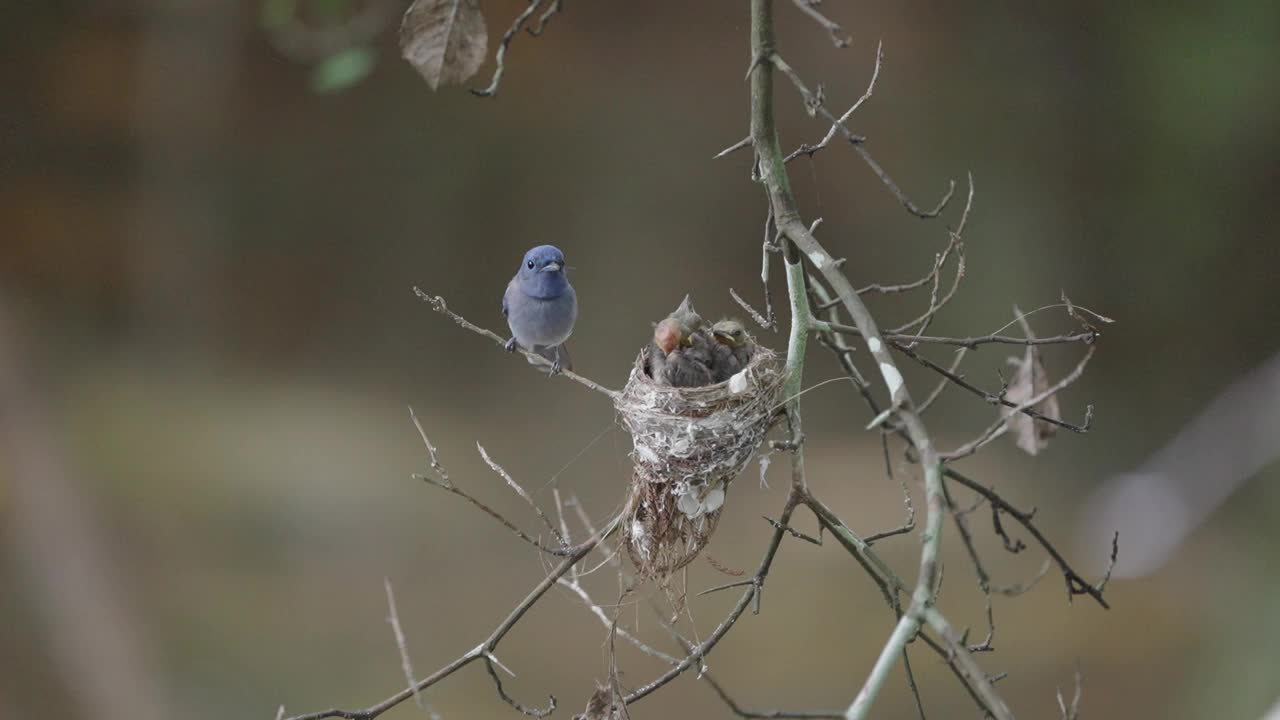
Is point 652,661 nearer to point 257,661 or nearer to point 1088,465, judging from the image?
point 257,661

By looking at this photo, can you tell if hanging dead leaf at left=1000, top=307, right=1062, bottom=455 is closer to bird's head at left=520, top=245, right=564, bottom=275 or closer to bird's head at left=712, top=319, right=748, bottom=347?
bird's head at left=712, top=319, right=748, bottom=347

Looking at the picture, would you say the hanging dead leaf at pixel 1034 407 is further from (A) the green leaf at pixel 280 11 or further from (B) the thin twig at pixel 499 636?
(A) the green leaf at pixel 280 11

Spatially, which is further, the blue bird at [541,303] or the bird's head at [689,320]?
the blue bird at [541,303]

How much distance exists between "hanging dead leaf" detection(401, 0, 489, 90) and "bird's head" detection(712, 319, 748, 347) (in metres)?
1.50

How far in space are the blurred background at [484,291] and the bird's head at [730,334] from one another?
12.7ft

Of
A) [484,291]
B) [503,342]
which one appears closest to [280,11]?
[503,342]

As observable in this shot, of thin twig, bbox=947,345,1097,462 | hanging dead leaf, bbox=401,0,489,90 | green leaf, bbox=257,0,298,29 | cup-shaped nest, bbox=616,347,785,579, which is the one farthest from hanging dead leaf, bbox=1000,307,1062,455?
green leaf, bbox=257,0,298,29

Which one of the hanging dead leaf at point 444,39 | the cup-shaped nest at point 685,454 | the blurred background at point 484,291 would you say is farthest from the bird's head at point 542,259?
the blurred background at point 484,291

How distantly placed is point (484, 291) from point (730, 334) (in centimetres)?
450

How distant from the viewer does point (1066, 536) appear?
7352 millimetres

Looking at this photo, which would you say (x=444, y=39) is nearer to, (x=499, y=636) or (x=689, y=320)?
(x=499, y=636)

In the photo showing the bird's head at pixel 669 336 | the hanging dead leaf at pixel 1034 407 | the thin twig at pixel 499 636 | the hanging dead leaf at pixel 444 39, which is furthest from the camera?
the bird's head at pixel 669 336

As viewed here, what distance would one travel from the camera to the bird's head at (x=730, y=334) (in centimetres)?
297

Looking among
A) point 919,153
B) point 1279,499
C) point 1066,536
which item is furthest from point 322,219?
point 1279,499
